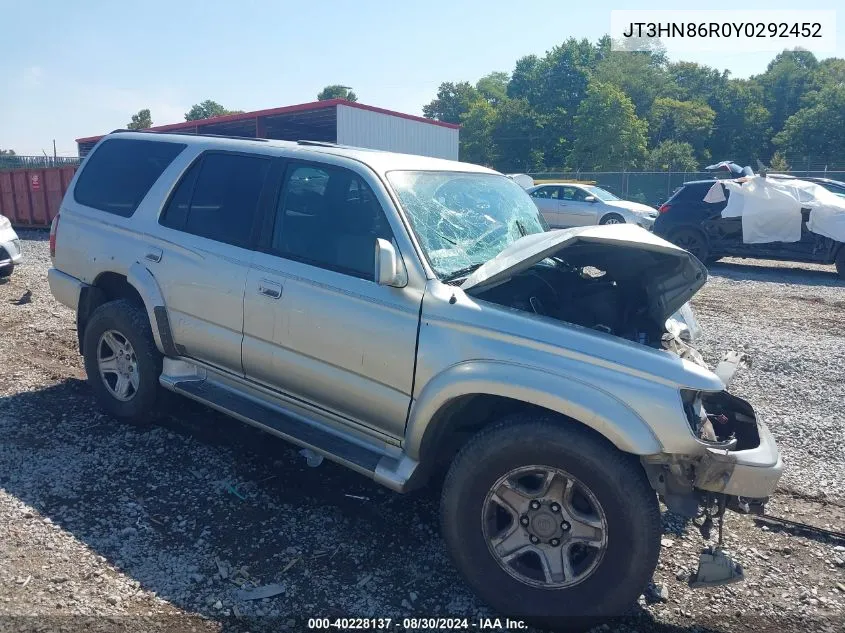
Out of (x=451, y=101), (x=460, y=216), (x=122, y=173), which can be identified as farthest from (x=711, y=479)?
(x=451, y=101)

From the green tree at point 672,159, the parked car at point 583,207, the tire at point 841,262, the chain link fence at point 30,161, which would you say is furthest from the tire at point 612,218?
the green tree at point 672,159

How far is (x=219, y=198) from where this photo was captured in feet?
13.6

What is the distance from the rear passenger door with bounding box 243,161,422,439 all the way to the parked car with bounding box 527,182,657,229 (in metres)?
14.5

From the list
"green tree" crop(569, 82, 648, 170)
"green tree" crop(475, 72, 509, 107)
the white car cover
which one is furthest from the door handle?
"green tree" crop(475, 72, 509, 107)

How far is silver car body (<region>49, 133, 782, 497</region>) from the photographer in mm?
2615

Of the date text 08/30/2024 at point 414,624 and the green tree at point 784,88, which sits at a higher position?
the green tree at point 784,88

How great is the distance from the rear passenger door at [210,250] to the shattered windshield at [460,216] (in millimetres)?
986

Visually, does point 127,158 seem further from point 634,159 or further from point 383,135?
point 634,159

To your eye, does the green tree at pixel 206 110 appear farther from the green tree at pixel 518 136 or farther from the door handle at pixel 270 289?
the door handle at pixel 270 289

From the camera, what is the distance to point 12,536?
3.32 m

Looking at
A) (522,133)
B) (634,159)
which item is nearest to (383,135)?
(634,159)

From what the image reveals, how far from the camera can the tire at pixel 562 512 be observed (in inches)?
102

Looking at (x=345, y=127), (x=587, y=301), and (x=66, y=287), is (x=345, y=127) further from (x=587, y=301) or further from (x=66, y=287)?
(x=587, y=301)

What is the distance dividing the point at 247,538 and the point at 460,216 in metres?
2.11
